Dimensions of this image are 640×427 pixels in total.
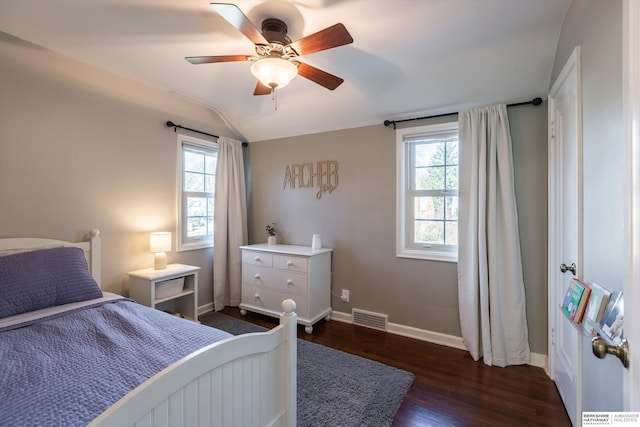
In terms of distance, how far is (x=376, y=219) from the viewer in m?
2.91

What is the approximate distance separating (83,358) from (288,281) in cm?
186

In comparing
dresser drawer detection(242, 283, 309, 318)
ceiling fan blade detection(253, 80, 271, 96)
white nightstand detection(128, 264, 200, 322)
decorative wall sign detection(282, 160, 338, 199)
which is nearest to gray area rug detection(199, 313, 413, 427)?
dresser drawer detection(242, 283, 309, 318)

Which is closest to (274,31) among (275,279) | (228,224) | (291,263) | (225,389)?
(225,389)

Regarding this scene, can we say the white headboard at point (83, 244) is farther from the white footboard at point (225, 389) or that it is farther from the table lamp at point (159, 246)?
the white footboard at point (225, 389)

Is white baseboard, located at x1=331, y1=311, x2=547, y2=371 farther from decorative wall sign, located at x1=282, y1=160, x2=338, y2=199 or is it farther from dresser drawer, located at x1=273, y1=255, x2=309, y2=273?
decorative wall sign, located at x1=282, y1=160, x2=338, y2=199

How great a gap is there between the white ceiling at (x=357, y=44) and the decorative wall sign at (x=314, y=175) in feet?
2.16

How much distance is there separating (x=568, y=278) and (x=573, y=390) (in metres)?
0.64

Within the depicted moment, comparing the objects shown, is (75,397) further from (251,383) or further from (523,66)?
(523,66)

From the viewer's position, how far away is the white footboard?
2.37ft

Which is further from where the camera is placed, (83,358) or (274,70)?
(274,70)

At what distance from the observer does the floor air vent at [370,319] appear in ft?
9.39

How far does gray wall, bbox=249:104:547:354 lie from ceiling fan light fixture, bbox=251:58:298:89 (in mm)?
1546

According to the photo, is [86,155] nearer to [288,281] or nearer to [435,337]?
[288,281]

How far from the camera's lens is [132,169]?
2.65 meters
